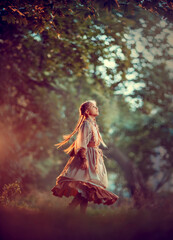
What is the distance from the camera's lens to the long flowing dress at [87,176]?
15.4 ft

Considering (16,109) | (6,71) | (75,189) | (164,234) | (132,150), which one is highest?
(132,150)

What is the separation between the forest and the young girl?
0.39 metres

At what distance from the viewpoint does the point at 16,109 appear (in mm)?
13742

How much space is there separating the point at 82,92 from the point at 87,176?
35.7 feet

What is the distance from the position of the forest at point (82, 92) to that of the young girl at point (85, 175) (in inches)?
15.5

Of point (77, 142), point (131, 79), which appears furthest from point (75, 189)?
point (131, 79)

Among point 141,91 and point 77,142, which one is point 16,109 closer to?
point 141,91

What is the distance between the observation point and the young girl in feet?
15.4

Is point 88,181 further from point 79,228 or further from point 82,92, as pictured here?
point 82,92

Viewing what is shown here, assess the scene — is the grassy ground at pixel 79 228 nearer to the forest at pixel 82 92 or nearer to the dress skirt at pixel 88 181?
the forest at pixel 82 92

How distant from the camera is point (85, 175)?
15.3 ft

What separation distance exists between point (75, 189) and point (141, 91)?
5981 mm

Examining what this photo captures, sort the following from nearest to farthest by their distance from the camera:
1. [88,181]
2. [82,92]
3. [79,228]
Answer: [79,228] < [88,181] < [82,92]

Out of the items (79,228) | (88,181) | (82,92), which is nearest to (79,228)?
(79,228)
